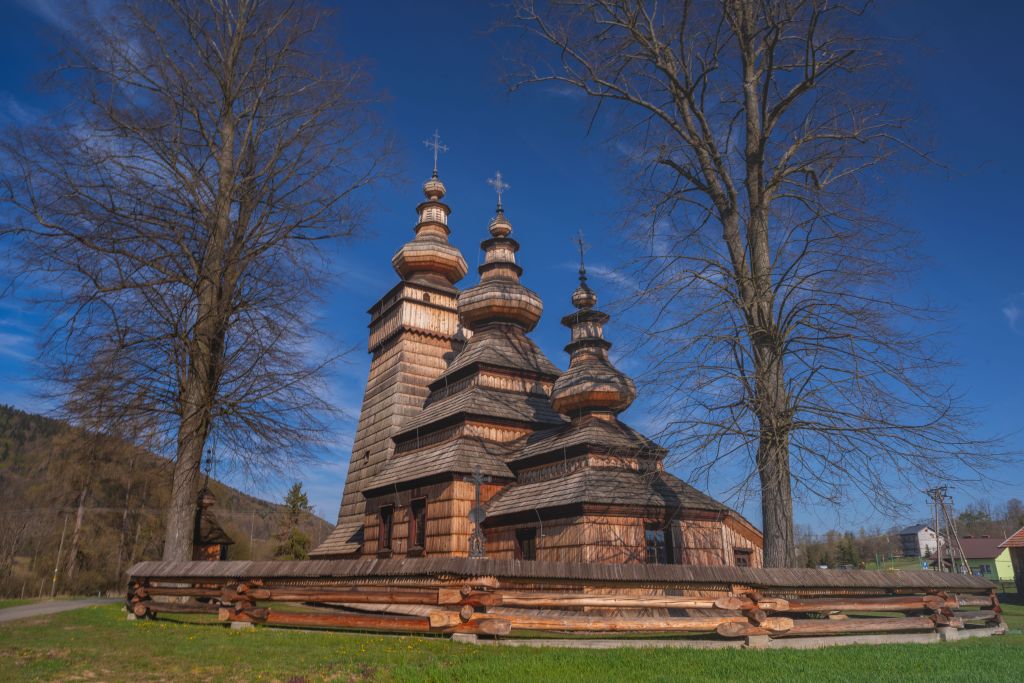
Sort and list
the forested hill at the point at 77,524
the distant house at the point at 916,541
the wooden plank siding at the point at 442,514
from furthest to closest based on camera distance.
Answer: the distant house at the point at 916,541 < the forested hill at the point at 77,524 < the wooden plank siding at the point at 442,514

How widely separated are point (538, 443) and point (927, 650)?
486 inches

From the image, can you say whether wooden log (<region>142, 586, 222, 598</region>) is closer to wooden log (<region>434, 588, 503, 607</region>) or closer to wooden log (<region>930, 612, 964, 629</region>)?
wooden log (<region>434, 588, 503, 607</region>)

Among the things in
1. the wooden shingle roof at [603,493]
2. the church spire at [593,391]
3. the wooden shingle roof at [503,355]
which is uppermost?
the wooden shingle roof at [503,355]

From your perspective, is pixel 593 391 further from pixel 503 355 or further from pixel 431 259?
pixel 431 259

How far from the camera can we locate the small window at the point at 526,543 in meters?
17.8

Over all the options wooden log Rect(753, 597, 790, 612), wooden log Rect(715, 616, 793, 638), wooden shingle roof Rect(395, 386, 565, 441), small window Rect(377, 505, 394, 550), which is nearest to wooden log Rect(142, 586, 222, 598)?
wooden log Rect(715, 616, 793, 638)

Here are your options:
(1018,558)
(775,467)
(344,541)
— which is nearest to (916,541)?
(1018,558)

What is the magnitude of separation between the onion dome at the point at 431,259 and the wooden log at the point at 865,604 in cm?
→ 2314

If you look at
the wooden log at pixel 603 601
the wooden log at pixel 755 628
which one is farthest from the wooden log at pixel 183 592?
the wooden log at pixel 755 628

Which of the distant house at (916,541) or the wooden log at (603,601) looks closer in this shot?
the wooden log at (603,601)

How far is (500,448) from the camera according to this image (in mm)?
21344

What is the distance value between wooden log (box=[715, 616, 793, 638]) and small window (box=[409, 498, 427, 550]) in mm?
12134

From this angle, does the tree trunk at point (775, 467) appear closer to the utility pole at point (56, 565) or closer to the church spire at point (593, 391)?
the church spire at point (593, 391)

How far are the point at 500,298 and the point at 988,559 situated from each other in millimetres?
68145
